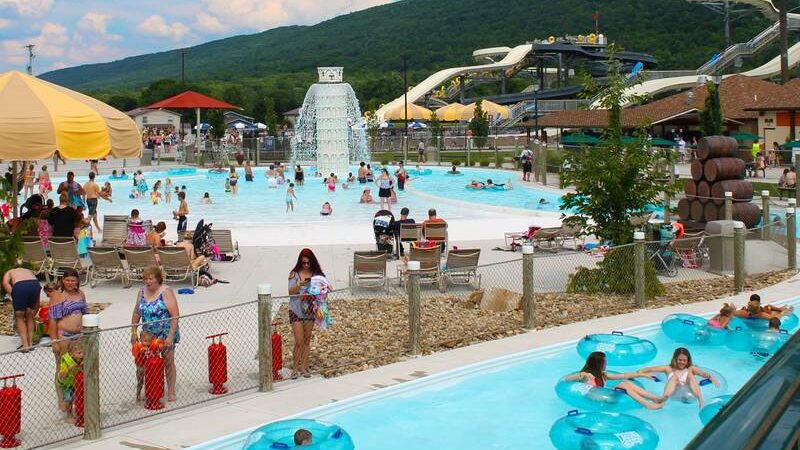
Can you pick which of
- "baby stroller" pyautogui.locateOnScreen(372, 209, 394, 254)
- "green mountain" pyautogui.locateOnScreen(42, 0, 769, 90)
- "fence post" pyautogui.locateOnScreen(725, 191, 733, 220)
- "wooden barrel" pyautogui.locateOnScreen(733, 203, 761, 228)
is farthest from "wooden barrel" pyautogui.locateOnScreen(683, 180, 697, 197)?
"green mountain" pyautogui.locateOnScreen(42, 0, 769, 90)

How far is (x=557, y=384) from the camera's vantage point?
29.7 ft

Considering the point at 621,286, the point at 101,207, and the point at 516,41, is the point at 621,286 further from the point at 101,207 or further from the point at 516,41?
the point at 516,41

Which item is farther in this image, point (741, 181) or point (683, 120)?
point (683, 120)

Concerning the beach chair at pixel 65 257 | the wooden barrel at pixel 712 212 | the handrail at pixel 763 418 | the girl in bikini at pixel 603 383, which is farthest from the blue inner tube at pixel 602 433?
the wooden barrel at pixel 712 212

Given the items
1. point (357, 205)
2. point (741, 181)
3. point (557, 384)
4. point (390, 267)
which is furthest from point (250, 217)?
point (557, 384)

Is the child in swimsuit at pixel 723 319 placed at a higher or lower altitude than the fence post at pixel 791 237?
lower

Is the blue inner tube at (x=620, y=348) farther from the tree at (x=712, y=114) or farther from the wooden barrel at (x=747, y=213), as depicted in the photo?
A: the tree at (x=712, y=114)

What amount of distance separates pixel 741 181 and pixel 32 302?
42.7ft

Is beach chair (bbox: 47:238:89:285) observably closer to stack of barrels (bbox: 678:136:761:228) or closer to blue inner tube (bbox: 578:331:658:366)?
blue inner tube (bbox: 578:331:658:366)

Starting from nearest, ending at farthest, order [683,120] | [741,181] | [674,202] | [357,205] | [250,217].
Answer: [741,181], [674,202], [250,217], [357,205], [683,120]

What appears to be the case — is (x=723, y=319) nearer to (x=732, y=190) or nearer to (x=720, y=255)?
(x=720, y=255)

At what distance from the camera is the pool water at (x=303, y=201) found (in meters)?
25.2

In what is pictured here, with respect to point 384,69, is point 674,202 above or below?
below

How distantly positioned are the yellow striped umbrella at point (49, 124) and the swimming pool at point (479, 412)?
6.21 m
